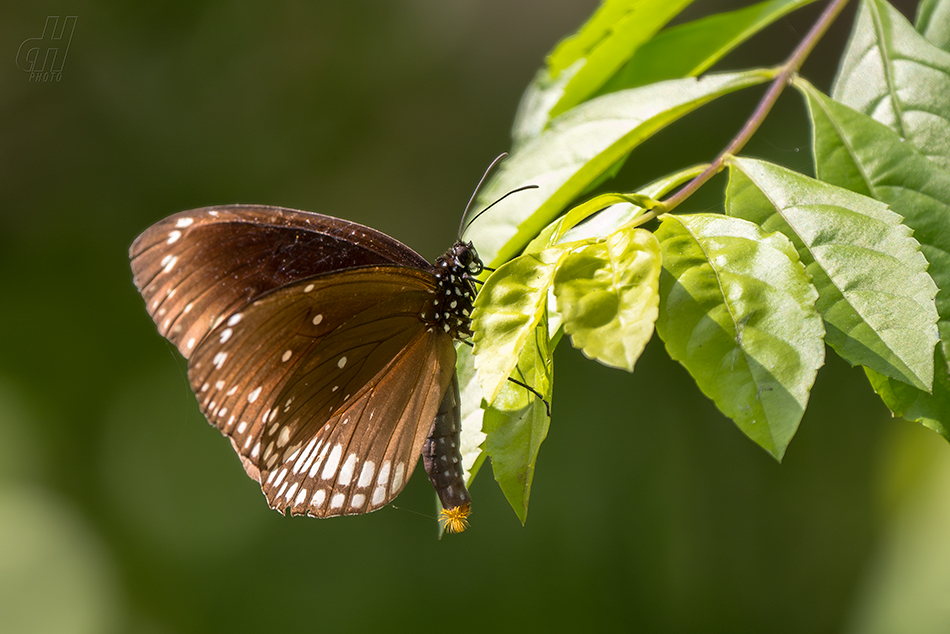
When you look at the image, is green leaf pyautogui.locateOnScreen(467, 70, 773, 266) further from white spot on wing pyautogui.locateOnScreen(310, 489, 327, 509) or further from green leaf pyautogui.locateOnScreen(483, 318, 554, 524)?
white spot on wing pyautogui.locateOnScreen(310, 489, 327, 509)

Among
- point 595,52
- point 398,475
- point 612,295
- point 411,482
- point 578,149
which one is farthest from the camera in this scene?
point 411,482

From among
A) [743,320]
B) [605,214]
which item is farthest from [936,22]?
[743,320]

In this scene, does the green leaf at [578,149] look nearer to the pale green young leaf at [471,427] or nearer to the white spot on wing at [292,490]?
the pale green young leaf at [471,427]

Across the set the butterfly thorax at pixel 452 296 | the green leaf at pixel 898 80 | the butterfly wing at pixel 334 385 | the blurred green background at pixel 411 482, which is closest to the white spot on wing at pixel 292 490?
the butterfly wing at pixel 334 385

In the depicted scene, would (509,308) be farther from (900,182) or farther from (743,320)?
(900,182)

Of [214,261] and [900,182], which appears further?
[214,261]

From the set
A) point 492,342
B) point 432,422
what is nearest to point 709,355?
point 492,342
